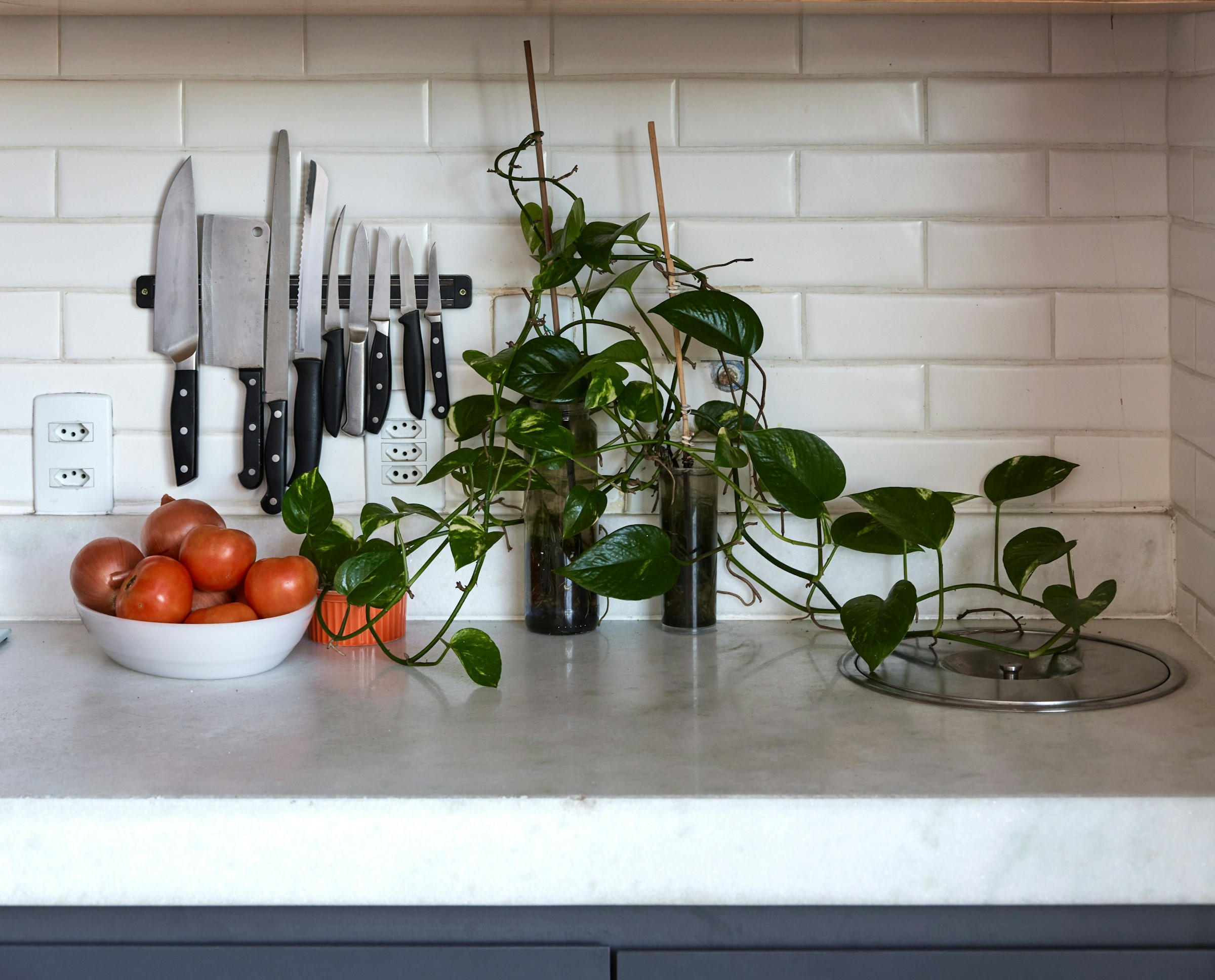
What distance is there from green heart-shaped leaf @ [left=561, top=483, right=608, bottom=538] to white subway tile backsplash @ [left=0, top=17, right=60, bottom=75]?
2.65ft

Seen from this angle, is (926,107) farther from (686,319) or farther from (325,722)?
(325,722)

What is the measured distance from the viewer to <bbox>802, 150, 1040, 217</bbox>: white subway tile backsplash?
1.31 m

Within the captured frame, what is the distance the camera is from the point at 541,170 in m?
1.28

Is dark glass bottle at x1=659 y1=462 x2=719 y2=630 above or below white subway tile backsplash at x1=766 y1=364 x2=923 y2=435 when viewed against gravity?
below

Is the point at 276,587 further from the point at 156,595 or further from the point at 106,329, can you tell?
the point at 106,329

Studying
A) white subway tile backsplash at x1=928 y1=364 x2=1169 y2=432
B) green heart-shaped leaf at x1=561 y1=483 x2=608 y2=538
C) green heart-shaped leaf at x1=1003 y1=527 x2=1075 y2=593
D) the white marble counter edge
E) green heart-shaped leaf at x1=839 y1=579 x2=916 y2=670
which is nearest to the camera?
the white marble counter edge

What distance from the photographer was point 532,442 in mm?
1110

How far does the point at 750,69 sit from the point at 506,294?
0.38 meters

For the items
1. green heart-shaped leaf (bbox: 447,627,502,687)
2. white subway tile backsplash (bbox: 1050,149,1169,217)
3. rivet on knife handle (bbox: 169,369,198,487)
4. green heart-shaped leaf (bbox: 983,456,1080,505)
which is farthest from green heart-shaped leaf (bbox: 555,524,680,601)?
white subway tile backsplash (bbox: 1050,149,1169,217)

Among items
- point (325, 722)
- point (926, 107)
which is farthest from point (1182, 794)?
point (926, 107)

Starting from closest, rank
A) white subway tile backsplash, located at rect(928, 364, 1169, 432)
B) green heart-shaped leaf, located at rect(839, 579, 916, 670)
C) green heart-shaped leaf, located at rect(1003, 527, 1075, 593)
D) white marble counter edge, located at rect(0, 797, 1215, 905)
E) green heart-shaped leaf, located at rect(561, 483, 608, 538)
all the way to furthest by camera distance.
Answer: white marble counter edge, located at rect(0, 797, 1215, 905), green heart-shaped leaf, located at rect(839, 579, 916, 670), green heart-shaped leaf, located at rect(561, 483, 608, 538), green heart-shaped leaf, located at rect(1003, 527, 1075, 593), white subway tile backsplash, located at rect(928, 364, 1169, 432)

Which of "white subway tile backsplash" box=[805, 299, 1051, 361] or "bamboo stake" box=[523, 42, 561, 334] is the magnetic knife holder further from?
"white subway tile backsplash" box=[805, 299, 1051, 361]

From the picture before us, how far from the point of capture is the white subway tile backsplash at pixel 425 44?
130cm

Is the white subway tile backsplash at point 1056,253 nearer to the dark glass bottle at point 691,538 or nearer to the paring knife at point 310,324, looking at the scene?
the dark glass bottle at point 691,538
